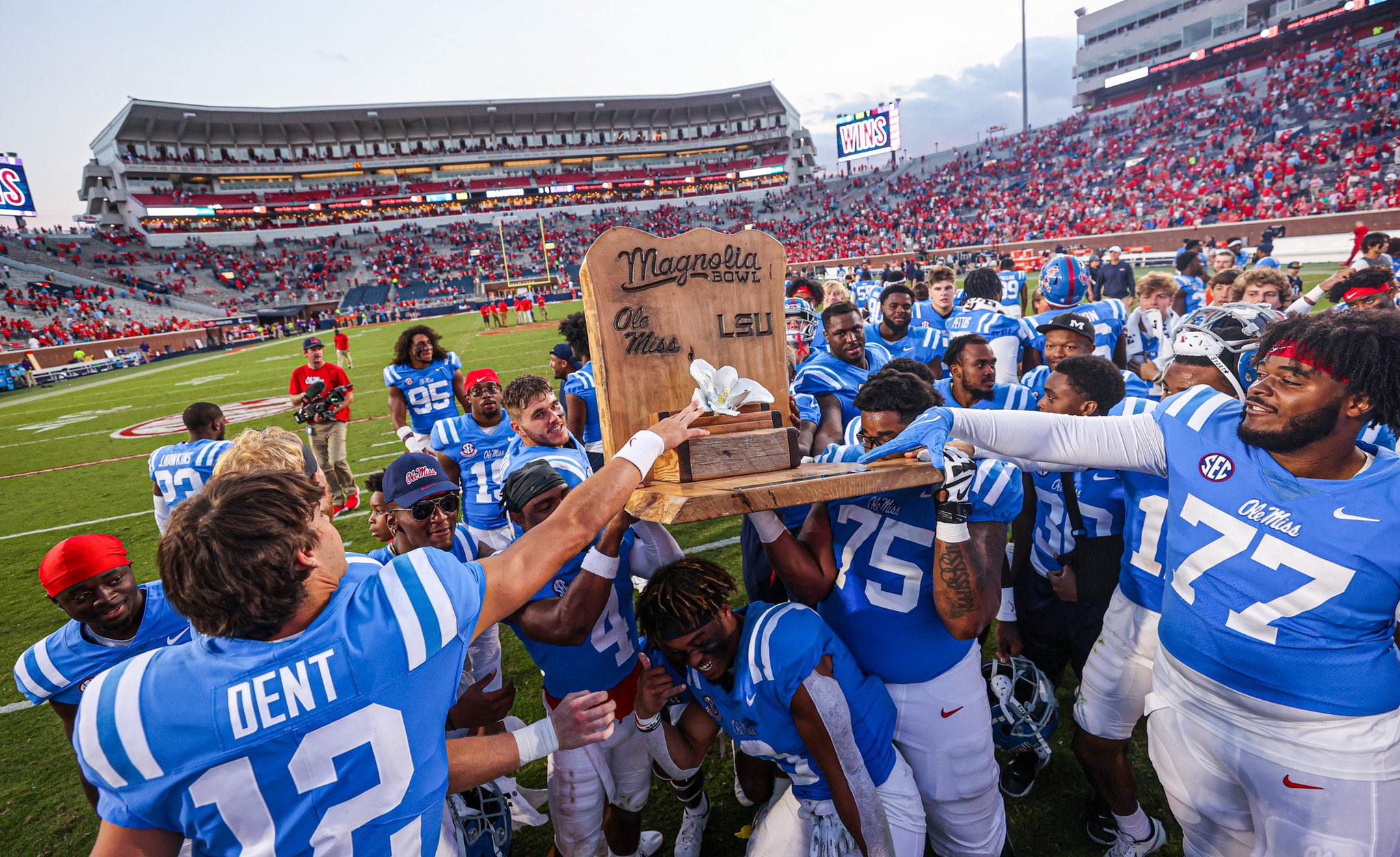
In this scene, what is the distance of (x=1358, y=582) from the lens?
5.65 ft

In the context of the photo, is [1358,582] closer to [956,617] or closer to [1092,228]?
[956,617]

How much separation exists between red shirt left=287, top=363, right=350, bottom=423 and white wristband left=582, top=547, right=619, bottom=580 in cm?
655

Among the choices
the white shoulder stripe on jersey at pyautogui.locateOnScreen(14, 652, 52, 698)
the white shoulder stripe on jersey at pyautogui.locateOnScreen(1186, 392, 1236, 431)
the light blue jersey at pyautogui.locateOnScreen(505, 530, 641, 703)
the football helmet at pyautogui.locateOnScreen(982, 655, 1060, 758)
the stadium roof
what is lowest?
the football helmet at pyautogui.locateOnScreen(982, 655, 1060, 758)

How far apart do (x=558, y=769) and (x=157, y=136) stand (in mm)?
72536

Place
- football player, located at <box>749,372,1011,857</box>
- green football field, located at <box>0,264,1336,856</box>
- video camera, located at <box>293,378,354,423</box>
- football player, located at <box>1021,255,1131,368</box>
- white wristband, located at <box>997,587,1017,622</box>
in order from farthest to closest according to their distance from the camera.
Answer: video camera, located at <box>293,378,354,423</box> → football player, located at <box>1021,255,1131,368</box> → white wristband, located at <box>997,587,1017,622</box> → green football field, located at <box>0,264,1336,856</box> → football player, located at <box>749,372,1011,857</box>

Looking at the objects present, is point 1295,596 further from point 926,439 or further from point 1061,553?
point 1061,553

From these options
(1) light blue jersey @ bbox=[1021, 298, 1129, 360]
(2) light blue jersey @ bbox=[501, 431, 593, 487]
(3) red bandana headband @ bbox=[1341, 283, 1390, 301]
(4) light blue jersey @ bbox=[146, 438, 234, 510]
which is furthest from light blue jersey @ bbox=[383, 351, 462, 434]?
(3) red bandana headband @ bbox=[1341, 283, 1390, 301]

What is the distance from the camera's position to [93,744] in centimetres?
126

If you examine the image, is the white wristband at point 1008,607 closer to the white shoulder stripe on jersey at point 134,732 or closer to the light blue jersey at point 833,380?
the light blue jersey at point 833,380

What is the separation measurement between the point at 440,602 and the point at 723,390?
1031 millimetres

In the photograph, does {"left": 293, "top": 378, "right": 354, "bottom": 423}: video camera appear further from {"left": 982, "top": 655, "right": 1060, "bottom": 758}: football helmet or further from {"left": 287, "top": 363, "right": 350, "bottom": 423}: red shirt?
{"left": 982, "top": 655, "right": 1060, "bottom": 758}: football helmet

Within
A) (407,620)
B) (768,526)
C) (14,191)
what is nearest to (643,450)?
(768,526)

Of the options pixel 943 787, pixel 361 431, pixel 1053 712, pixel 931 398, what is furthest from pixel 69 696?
pixel 361 431

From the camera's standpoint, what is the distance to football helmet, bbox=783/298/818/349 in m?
6.38
